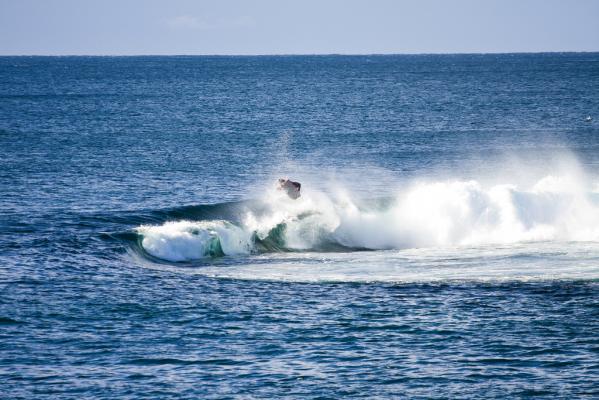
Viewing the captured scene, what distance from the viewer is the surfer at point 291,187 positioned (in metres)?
54.7

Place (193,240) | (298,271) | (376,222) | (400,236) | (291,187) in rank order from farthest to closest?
(291,187) → (376,222) → (400,236) → (193,240) → (298,271)

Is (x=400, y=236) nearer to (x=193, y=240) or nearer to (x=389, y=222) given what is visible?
(x=389, y=222)

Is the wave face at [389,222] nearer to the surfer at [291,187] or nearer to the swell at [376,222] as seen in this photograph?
the swell at [376,222]

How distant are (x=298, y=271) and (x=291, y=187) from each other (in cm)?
1461

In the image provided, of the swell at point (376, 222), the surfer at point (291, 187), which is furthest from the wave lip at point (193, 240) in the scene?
the surfer at point (291, 187)

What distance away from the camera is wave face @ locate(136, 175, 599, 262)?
153 feet

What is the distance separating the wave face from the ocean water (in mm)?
129

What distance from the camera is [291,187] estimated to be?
5491 cm

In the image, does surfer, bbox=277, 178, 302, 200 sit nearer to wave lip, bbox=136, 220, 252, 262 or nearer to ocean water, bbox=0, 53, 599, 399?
ocean water, bbox=0, 53, 599, 399

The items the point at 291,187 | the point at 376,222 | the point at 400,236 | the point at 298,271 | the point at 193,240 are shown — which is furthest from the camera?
the point at 291,187

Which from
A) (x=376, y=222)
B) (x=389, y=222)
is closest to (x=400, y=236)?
(x=389, y=222)

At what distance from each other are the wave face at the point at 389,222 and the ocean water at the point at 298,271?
0.42ft

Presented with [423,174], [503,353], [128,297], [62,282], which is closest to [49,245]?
[62,282]

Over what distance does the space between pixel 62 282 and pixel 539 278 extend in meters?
18.5
